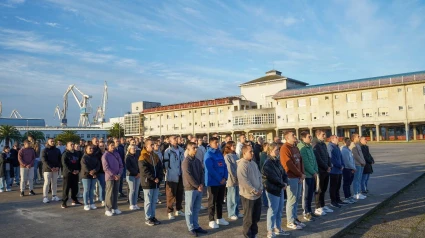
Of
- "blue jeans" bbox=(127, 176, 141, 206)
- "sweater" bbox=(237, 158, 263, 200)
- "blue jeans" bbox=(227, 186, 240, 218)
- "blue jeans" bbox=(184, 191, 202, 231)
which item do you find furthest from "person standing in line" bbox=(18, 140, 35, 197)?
"sweater" bbox=(237, 158, 263, 200)

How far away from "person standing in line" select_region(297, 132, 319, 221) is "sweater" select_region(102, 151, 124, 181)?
5.02 m

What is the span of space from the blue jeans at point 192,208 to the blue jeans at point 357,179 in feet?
18.3

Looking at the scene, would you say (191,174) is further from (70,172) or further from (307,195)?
(70,172)

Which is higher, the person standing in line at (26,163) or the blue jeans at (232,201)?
the person standing in line at (26,163)

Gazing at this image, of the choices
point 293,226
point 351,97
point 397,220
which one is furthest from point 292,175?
point 351,97

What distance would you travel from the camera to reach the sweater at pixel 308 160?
7.52 metres

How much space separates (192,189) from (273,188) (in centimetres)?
176

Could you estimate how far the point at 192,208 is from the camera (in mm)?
6719

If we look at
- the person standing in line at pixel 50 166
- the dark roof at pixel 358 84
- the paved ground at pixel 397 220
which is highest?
the dark roof at pixel 358 84

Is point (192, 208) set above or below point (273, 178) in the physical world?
below

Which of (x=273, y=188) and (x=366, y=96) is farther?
(x=366, y=96)

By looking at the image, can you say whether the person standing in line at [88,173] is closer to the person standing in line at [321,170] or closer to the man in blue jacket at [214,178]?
the man in blue jacket at [214,178]

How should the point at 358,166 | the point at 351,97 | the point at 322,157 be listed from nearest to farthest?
1. the point at 322,157
2. the point at 358,166
3. the point at 351,97

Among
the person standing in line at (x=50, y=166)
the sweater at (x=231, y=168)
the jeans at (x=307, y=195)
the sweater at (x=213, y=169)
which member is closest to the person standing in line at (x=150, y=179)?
the sweater at (x=213, y=169)
